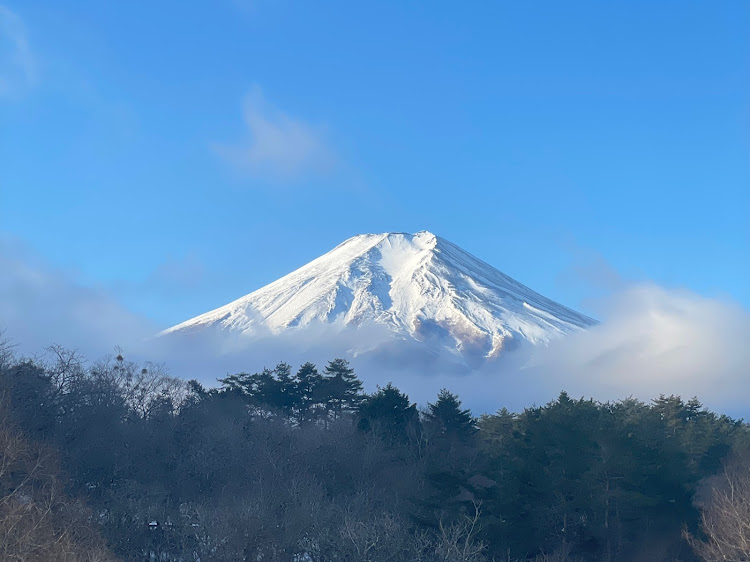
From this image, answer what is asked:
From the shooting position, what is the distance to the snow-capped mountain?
11400cm

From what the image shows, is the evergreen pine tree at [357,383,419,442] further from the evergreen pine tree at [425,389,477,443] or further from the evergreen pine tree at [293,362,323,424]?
the evergreen pine tree at [293,362,323,424]

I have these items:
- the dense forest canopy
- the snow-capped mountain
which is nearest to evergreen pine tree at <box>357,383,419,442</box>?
the dense forest canopy

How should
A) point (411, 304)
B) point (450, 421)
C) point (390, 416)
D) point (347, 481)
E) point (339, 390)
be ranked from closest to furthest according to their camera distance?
point (347, 481), point (450, 421), point (390, 416), point (339, 390), point (411, 304)

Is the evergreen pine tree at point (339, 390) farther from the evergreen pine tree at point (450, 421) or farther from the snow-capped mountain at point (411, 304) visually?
the snow-capped mountain at point (411, 304)

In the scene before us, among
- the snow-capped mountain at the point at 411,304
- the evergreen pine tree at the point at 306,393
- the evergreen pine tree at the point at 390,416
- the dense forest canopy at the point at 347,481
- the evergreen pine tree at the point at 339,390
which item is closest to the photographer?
the dense forest canopy at the point at 347,481

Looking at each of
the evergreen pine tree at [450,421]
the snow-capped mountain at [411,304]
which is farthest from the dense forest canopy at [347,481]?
the snow-capped mountain at [411,304]

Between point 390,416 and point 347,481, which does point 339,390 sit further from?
point 347,481

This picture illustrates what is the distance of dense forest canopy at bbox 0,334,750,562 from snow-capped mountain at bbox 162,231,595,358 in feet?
248

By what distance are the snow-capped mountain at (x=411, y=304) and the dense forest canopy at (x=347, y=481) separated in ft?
248

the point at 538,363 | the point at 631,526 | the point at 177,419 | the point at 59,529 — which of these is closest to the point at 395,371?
the point at 538,363

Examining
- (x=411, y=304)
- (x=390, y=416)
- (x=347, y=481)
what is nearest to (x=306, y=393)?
(x=390, y=416)

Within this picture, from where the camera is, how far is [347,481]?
29.5 m

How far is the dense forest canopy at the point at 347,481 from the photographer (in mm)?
17703

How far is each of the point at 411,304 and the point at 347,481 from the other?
299ft
